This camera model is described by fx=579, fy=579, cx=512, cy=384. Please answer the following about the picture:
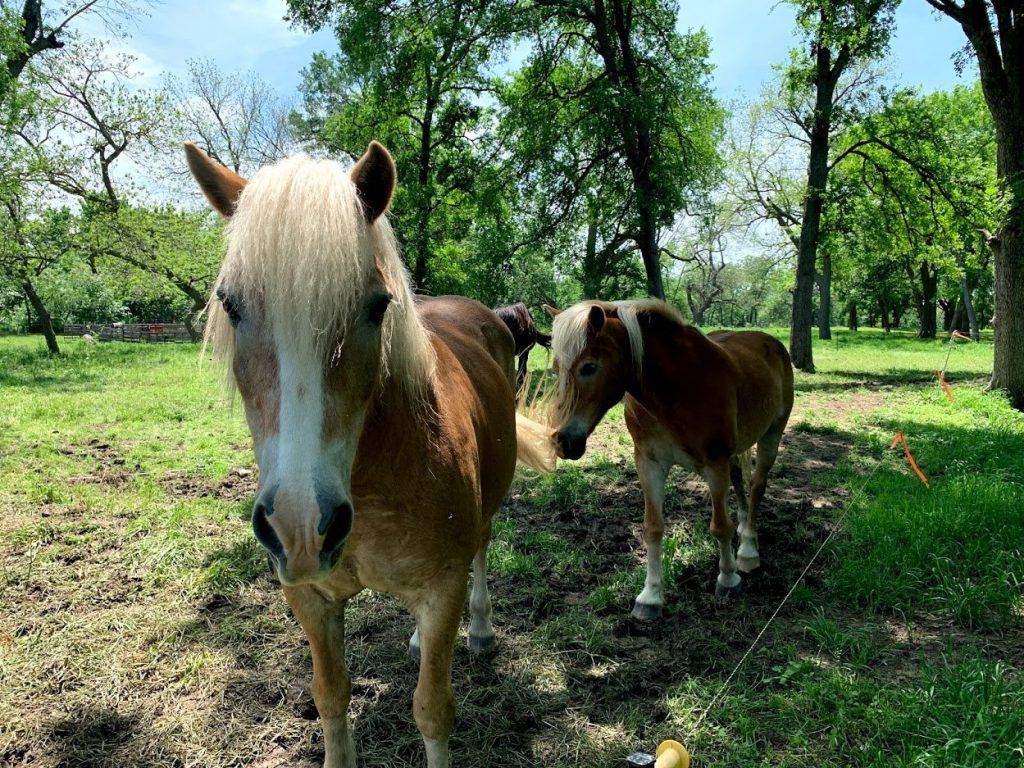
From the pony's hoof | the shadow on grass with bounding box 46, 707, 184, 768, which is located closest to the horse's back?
the pony's hoof

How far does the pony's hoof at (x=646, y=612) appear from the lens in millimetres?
3555

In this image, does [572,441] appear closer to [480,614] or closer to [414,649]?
[480,614]

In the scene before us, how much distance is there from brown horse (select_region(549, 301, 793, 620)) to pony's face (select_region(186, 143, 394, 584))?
2042 mm

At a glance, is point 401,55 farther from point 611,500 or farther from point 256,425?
point 256,425

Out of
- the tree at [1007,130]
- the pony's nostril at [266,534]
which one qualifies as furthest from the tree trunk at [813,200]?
the pony's nostril at [266,534]

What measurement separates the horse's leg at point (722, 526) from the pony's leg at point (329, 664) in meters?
2.54

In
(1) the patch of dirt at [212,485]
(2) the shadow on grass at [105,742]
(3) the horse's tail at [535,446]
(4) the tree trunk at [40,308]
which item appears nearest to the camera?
(2) the shadow on grass at [105,742]

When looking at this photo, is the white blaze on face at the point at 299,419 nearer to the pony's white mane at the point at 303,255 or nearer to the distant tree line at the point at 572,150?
the pony's white mane at the point at 303,255

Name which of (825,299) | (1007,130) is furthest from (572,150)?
(825,299)

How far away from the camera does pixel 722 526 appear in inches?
150

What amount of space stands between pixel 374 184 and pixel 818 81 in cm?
1681

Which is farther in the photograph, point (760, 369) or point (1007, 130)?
point (1007, 130)

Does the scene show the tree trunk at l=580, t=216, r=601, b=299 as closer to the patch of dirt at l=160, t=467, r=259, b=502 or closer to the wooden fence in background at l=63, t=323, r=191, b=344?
the patch of dirt at l=160, t=467, r=259, b=502

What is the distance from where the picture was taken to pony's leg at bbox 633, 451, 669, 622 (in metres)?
3.60
